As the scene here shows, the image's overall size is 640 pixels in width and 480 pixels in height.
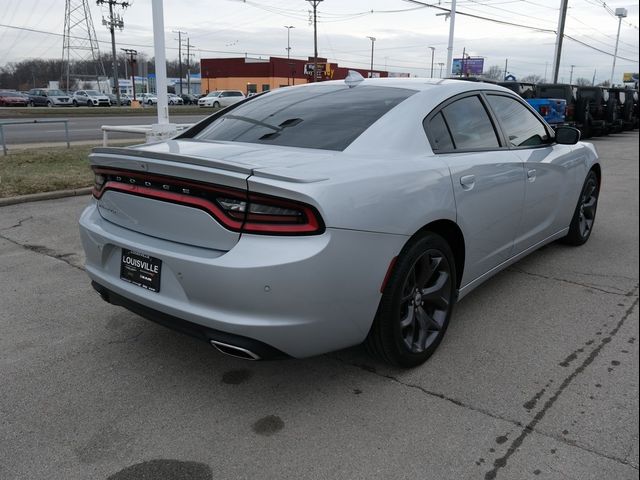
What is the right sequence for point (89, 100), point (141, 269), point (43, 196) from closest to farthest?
point (141, 269), point (43, 196), point (89, 100)

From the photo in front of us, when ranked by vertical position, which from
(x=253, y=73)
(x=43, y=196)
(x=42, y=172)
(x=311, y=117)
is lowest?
(x=43, y=196)

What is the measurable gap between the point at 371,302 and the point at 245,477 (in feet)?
3.11

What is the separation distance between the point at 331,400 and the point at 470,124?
1986mm

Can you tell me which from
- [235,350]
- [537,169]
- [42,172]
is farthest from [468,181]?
[42,172]

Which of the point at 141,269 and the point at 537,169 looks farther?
the point at 537,169

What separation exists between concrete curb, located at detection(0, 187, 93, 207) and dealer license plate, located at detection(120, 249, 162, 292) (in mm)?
5224

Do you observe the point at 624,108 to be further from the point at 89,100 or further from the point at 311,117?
the point at 89,100

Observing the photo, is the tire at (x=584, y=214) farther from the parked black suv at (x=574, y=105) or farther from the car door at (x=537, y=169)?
the parked black suv at (x=574, y=105)

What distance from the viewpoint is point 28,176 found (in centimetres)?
848

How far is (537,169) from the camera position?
404 cm

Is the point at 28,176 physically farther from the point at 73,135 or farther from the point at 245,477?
the point at 73,135

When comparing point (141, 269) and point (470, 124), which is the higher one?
point (470, 124)

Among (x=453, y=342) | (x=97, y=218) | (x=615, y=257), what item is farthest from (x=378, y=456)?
(x=615, y=257)

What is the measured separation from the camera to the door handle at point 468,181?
10.4 ft
